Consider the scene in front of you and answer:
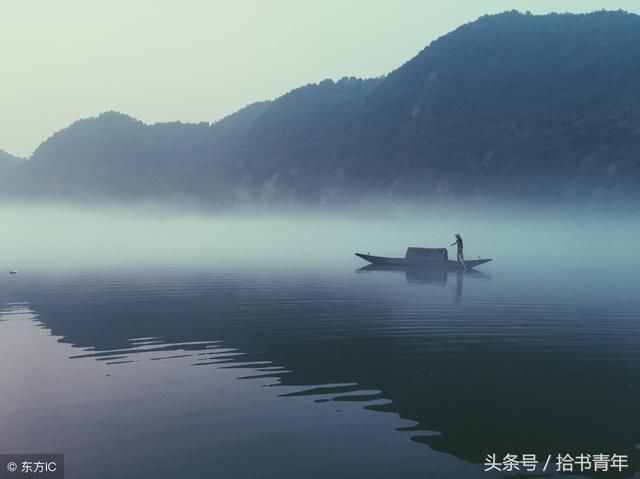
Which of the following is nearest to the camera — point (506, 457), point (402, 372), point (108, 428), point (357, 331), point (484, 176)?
point (506, 457)

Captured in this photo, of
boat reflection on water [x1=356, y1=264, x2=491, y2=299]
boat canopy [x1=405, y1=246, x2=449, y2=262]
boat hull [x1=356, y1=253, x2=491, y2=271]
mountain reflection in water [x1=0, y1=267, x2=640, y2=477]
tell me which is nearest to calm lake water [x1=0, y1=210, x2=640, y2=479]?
mountain reflection in water [x1=0, y1=267, x2=640, y2=477]

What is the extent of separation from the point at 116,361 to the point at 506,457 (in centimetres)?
1463

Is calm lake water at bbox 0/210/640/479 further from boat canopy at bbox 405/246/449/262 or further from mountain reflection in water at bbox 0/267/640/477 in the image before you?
boat canopy at bbox 405/246/449/262

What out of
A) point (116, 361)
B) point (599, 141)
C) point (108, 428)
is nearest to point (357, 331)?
point (116, 361)

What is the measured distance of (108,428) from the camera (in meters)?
14.4

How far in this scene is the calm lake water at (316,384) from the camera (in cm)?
1286

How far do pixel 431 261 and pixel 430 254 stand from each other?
3.45 feet

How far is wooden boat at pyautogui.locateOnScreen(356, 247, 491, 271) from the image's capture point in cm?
6250

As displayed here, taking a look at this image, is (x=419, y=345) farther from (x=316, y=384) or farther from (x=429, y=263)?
(x=429, y=263)

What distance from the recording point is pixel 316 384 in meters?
18.3

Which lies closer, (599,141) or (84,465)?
(84,465)

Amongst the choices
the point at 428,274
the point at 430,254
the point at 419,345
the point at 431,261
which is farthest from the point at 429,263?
the point at 419,345

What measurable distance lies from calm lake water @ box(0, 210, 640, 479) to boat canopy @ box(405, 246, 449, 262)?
23850mm

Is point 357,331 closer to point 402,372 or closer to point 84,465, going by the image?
point 402,372
